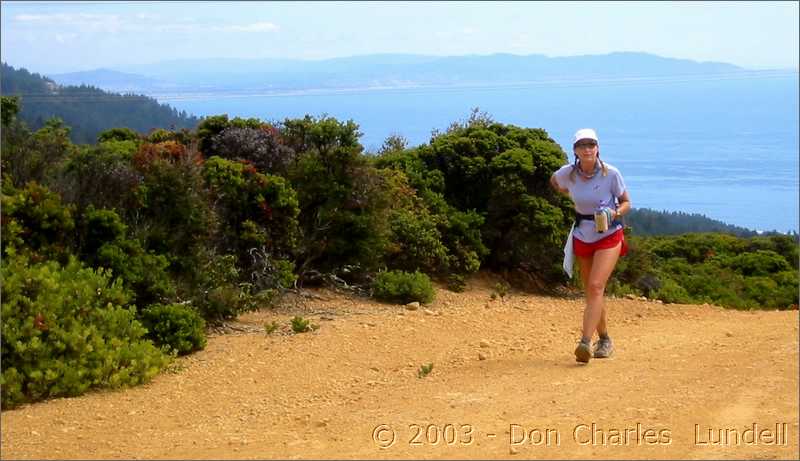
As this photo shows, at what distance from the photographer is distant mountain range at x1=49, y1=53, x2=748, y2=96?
92.6 ft

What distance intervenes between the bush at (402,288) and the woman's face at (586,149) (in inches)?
183

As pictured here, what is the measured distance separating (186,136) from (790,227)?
19.7m

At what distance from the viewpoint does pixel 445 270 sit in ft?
47.3

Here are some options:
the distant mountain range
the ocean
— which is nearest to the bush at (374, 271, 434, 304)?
the ocean

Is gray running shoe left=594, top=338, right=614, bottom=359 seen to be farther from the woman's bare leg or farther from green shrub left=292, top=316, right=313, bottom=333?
green shrub left=292, top=316, right=313, bottom=333

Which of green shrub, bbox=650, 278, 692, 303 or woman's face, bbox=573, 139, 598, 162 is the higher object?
woman's face, bbox=573, 139, 598, 162

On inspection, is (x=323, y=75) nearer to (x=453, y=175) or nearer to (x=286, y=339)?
(x=453, y=175)

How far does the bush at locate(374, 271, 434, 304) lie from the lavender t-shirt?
14.5 ft

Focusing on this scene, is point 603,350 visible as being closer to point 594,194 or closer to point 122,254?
point 594,194

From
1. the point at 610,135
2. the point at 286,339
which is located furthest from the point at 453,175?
the point at 610,135

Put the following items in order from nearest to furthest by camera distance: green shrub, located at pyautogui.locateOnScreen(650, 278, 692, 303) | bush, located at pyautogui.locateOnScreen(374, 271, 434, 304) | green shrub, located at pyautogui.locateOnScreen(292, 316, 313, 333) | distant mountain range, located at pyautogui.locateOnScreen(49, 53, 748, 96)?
green shrub, located at pyautogui.locateOnScreen(292, 316, 313, 333) < bush, located at pyautogui.locateOnScreen(374, 271, 434, 304) < green shrub, located at pyautogui.locateOnScreen(650, 278, 692, 303) < distant mountain range, located at pyautogui.locateOnScreen(49, 53, 748, 96)

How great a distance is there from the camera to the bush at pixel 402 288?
12.4m

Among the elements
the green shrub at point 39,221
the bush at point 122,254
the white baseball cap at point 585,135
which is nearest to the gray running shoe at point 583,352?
the white baseball cap at point 585,135

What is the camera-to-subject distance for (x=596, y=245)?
829cm
